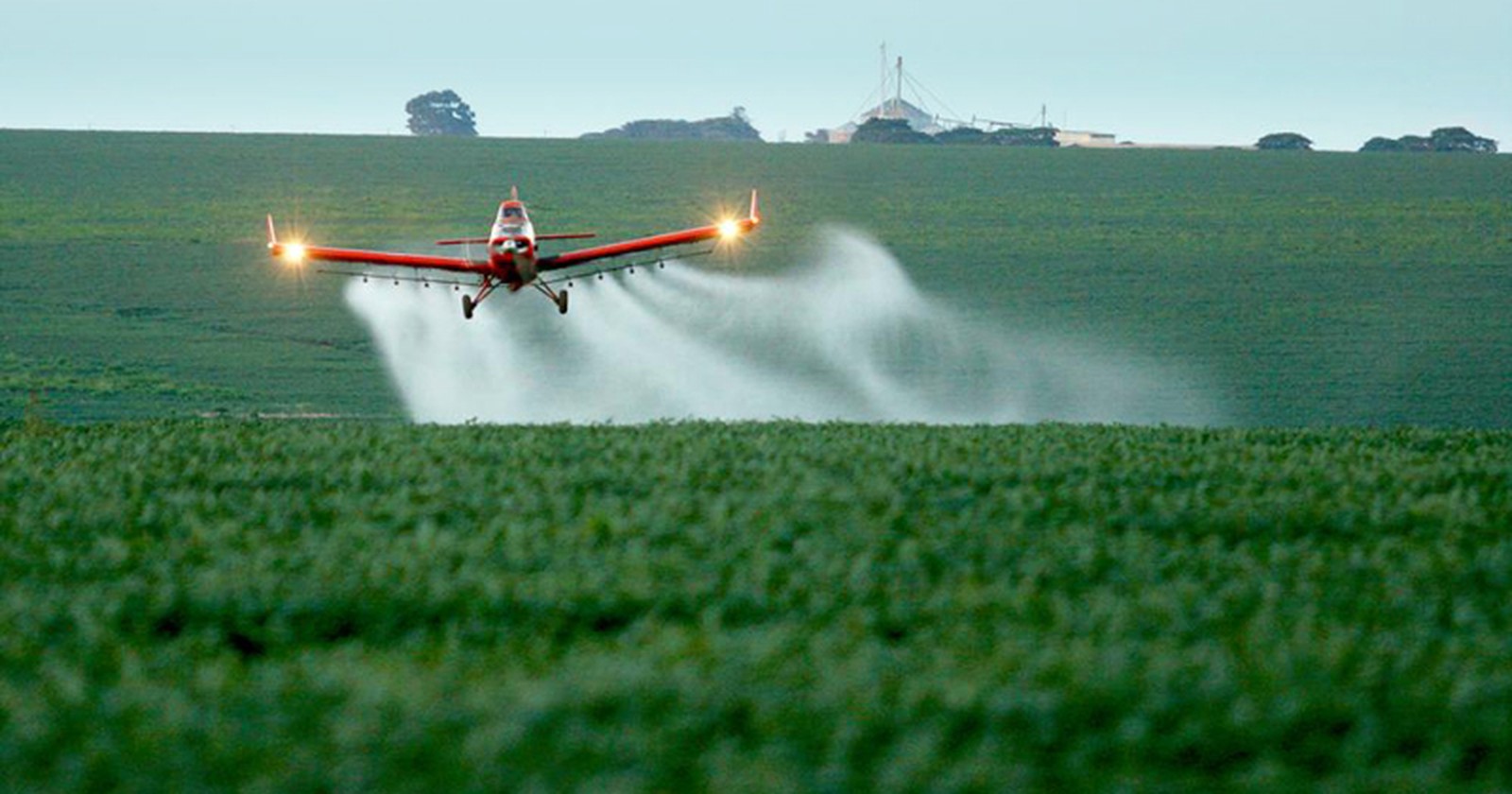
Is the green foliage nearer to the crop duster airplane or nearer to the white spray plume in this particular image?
the crop duster airplane

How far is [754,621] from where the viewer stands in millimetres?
20156

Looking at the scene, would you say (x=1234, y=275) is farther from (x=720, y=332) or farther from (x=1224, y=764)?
(x=1224, y=764)

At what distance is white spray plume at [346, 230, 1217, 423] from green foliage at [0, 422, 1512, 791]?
44130mm

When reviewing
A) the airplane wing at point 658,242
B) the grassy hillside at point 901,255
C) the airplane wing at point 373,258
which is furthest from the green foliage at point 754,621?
the grassy hillside at point 901,255

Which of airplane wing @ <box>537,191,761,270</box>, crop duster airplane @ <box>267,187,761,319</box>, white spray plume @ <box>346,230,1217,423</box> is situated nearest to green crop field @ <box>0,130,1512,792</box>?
crop duster airplane @ <box>267,187,761,319</box>

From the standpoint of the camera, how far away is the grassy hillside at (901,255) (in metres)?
85.2

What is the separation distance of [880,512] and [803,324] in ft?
245

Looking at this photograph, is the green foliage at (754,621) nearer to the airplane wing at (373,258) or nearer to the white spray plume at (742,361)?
the airplane wing at (373,258)

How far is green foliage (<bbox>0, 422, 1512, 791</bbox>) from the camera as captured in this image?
14695mm

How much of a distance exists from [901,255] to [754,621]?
110 metres

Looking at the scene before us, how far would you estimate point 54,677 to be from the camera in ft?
56.2

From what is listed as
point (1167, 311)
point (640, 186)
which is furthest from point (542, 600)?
point (640, 186)

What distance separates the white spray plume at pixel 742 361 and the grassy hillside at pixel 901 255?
118 inches

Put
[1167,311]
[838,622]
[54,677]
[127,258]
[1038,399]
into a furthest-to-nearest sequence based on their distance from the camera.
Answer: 1. [127,258]
2. [1167,311]
3. [1038,399]
4. [838,622]
5. [54,677]
